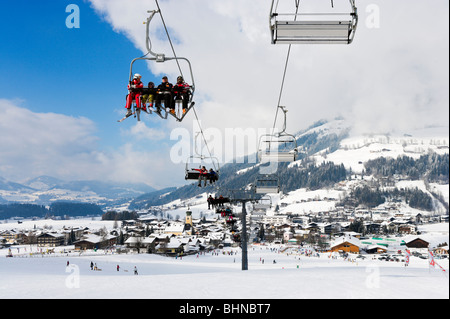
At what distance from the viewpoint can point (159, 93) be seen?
5980 millimetres

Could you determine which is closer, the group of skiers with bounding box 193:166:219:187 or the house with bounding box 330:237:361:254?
the group of skiers with bounding box 193:166:219:187

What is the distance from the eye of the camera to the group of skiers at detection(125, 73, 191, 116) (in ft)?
19.5

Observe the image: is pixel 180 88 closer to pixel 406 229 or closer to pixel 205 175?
pixel 205 175

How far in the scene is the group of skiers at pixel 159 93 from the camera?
5.95 metres

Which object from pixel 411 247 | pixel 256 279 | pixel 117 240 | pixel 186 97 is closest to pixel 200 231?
pixel 117 240

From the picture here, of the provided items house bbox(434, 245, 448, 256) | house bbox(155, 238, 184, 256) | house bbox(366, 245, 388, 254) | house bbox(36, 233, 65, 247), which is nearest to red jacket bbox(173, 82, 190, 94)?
house bbox(155, 238, 184, 256)

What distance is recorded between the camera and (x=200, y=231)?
132 m

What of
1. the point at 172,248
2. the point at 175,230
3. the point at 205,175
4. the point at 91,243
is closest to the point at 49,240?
the point at 91,243

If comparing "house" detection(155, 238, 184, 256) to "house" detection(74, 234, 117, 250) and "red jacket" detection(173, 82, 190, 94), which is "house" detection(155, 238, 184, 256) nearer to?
"house" detection(74, 234, 117, 250)

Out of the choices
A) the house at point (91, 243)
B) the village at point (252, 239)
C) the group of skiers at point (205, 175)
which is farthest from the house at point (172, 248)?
the group of skiers at point (205, 175)

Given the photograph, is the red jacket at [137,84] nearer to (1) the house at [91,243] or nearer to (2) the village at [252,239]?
(2) the village at [252,239]
